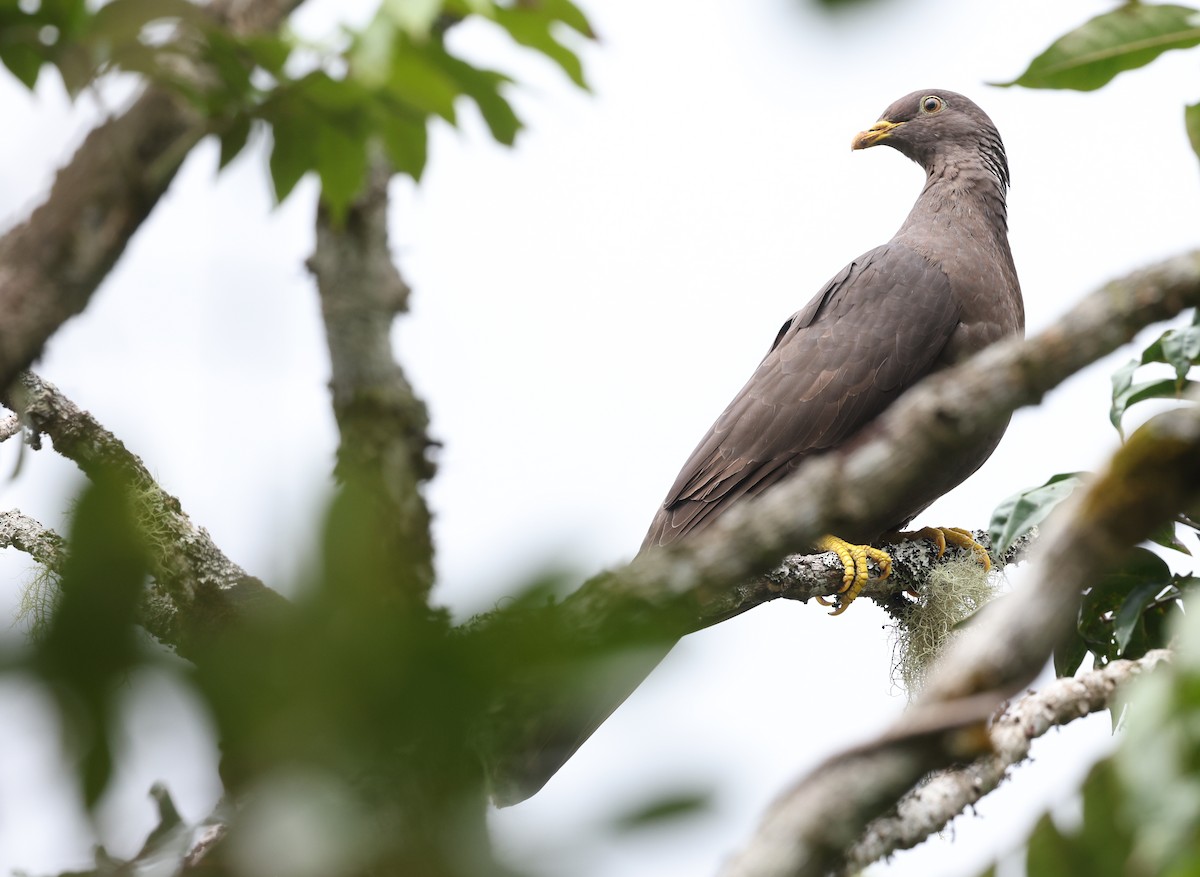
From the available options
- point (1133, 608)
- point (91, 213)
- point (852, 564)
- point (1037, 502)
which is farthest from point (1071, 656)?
point (91, 213)

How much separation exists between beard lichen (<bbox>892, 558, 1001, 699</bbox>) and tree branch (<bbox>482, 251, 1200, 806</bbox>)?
2.70 meters

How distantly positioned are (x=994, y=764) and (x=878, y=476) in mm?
876

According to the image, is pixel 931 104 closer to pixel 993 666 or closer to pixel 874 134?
pixel 874 134

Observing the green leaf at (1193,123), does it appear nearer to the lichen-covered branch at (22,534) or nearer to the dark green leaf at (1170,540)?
the dark green leaf at (1170,540)

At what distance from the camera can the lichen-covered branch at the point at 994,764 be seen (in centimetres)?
152

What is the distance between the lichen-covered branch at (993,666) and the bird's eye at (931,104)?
15.5 feet

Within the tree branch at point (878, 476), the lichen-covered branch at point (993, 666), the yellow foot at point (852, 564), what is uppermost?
the yellow foot at point (852, 564)

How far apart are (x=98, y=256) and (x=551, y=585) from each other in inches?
32.2

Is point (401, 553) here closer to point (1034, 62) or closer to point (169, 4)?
point (169, 4)

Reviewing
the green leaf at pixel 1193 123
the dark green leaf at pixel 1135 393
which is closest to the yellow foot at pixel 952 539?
the dark green leaf at pixel 1135 393

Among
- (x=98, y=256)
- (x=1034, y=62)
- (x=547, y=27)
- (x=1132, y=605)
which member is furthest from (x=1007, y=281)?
(x=98, y=256)

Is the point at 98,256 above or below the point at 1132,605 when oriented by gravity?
above

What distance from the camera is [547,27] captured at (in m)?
1.23

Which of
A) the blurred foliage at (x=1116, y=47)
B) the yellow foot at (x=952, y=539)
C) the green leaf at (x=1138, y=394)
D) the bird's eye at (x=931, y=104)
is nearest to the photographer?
the blurred foliage at (x=1116, y=47)
